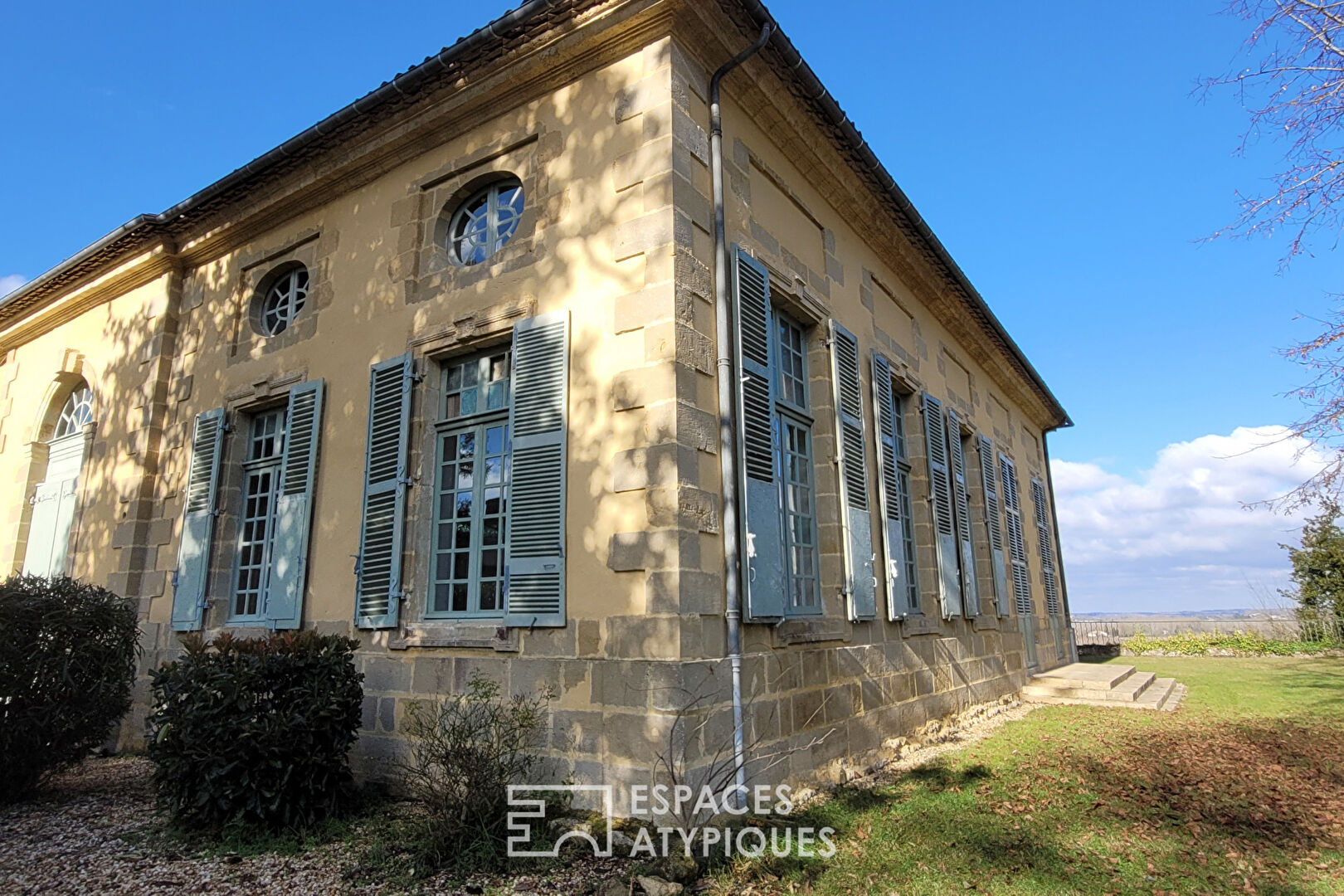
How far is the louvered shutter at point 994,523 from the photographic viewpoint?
982 cm

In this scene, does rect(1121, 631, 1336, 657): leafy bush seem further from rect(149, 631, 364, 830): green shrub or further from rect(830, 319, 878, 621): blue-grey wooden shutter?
rect(149, 631, 364, 830): green shrub

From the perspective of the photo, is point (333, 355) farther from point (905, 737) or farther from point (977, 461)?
point (977, 461)

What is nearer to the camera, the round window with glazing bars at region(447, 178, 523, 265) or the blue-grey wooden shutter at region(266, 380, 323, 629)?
the round window with glazing bars at region(447, 178, 523, 265)

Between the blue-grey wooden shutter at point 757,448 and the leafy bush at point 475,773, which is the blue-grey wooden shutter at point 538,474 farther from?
the blue-grey wooden shutter at point 757,448

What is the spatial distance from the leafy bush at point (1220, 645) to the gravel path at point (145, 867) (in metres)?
18.9

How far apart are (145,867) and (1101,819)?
5.16m

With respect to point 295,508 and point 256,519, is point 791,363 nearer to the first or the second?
point 295,508

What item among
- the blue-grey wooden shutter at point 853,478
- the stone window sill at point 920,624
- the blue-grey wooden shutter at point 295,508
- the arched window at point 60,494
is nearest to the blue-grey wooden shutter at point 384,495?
the blue-grey wooden shutter at point 295,508

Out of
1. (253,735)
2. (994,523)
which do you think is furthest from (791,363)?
(994,523)

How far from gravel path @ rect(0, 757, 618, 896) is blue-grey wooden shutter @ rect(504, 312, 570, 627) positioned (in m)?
1.38

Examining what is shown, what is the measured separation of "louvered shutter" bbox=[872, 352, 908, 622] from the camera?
6.58m

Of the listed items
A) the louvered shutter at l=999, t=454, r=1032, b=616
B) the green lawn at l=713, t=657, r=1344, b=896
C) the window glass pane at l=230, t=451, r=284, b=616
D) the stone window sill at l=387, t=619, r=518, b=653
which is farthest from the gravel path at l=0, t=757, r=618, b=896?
the louvered shutter at l=999, t=454, r=1032, b=616

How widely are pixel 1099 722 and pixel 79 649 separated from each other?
8.77 m

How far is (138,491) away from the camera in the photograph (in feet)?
24.6
